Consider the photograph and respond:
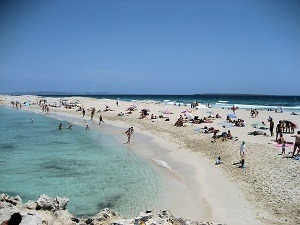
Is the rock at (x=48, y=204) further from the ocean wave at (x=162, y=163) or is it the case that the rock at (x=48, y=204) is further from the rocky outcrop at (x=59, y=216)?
the ocean wave at (x=162, y=163)

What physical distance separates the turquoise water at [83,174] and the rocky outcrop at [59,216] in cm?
186

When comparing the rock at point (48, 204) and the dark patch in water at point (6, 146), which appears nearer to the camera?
the rock at point (48, 204)

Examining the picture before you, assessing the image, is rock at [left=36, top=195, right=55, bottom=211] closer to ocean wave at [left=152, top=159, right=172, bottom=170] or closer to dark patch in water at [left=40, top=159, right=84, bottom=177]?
dark patch in water at [left=40, top=159, right=84, bottom=177]

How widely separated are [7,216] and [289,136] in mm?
22393

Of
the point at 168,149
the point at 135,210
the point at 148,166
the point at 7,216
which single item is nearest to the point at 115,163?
the point at 148,166

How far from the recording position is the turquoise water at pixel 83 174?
11.8 meters

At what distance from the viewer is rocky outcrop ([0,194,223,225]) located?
295 inches

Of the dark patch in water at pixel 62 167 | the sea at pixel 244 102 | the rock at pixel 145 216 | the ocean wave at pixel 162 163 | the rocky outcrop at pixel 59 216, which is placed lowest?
the dark patch in water at pixel 62 167

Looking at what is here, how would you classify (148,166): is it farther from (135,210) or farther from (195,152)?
(135,210)

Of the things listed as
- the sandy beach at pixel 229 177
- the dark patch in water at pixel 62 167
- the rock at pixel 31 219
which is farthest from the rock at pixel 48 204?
the dark patch in water at pixel 62 167

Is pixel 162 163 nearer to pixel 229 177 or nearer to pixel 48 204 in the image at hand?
pixel 229 177

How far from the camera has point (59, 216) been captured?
8.47 metres

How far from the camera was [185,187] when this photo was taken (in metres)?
13.4

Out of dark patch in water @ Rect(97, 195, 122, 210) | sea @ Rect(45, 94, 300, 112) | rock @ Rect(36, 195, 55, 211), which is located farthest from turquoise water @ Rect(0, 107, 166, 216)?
sea @ Rect(45, 94, 300, 112)
